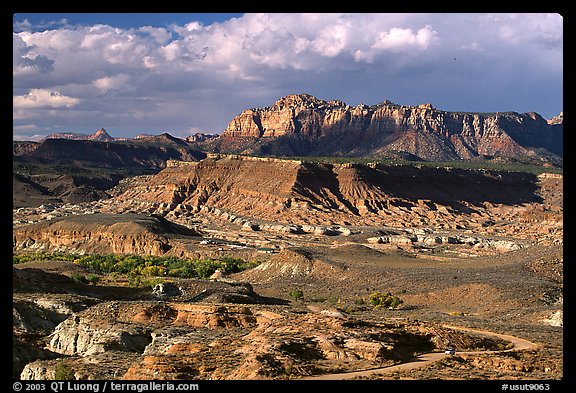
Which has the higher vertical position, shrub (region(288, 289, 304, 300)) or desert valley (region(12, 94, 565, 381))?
desert valley (region(12, 94, 565, 381))

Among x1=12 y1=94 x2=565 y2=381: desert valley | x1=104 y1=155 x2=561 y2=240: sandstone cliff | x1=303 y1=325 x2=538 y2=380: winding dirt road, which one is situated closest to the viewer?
x1=303 y1=325 x2=538 y2=380: winding dirt road

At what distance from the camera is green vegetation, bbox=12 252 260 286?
68.4 metres

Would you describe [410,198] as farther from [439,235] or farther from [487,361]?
[487,361]

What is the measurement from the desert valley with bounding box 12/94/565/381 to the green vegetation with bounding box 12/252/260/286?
322mm

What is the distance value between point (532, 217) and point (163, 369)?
107m

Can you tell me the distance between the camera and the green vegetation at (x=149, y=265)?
68.4 m

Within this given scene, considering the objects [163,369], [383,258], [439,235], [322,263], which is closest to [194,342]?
[163,369]

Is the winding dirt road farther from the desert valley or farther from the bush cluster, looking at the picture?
the bush cluster

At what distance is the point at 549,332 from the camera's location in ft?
94.4

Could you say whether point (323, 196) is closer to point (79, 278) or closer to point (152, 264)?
point (152, 264)

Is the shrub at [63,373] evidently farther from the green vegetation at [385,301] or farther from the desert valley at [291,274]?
the green vegetation at [385,301]

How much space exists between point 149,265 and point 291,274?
18.5 metres

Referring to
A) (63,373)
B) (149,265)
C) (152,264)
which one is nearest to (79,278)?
(149,265)

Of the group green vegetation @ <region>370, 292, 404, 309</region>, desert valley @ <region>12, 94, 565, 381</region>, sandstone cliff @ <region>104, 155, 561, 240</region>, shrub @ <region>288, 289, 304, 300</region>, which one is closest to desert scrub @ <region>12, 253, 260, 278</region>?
desert valley @ <region>12, 94, 565, 381</region>
